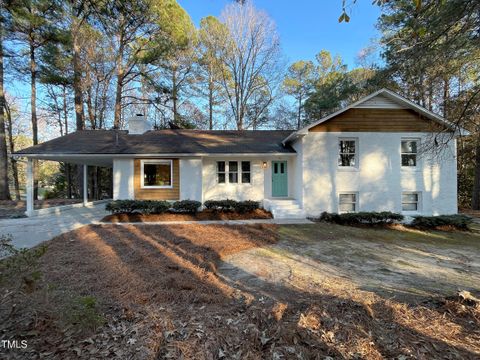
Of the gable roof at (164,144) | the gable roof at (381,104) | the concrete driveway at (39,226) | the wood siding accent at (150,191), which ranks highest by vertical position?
the gable roof at (381,104)

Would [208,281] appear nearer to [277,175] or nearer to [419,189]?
[277,175]

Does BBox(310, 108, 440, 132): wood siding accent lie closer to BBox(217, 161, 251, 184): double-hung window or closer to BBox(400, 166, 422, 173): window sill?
BBox(400, 166, 422, 173): window sill

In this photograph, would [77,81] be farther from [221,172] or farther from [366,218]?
[366,218]

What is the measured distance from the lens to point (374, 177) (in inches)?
431

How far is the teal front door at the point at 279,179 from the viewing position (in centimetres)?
1293

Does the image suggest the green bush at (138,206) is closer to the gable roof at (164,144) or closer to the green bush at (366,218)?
the gable roof at (164,144)

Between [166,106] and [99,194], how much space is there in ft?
31.7

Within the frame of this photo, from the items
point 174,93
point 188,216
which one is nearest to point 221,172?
point 188,216

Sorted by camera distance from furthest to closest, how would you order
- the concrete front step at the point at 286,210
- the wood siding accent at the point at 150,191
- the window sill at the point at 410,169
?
the wood siding accent at the point at 150,191, the window sill at the point at 410,169, the concrete front step at the point at 286,210

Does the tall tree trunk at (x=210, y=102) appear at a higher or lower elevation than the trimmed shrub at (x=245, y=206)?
higher

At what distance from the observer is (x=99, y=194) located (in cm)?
2270

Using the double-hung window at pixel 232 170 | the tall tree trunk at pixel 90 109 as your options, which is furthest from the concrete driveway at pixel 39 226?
the tall tree trunk at pixel 90 109

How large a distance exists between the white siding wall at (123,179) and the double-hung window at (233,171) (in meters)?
4.07

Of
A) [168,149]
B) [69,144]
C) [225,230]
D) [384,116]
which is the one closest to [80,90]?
[69,144]
